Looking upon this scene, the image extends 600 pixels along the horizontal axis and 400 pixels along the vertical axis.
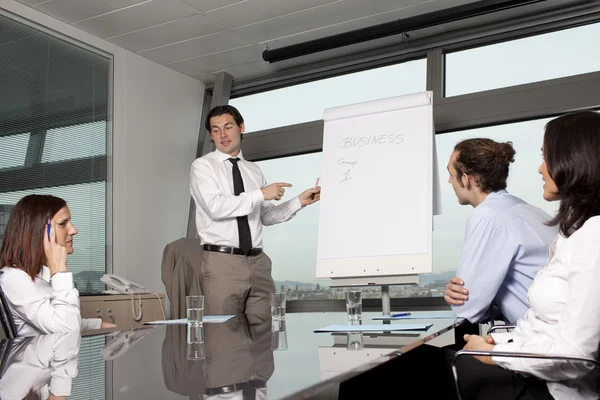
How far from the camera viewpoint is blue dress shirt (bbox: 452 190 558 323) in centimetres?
215

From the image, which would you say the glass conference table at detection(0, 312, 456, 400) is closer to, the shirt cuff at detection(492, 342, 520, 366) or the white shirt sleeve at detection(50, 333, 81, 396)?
the white shirt sleeve at detection(50, 333, 81, 396)

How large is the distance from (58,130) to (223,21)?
4.65 feet

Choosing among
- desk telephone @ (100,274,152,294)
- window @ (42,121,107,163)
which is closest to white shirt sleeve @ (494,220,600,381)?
desk telephone @ (100,274,152,294)

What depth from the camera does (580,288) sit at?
1.33 metres

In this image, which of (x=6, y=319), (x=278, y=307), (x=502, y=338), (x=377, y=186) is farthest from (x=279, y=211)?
(x=502, y=338)

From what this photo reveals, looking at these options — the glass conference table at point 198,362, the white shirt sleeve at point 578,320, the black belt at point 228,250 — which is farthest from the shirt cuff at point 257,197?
the white shirt sleeve at point 578,320

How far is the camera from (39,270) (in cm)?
230

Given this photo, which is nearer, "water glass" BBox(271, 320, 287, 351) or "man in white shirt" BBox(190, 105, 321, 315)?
"water glass" BBox(271, 320, 287, 351)

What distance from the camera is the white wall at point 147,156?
4785 millimetres

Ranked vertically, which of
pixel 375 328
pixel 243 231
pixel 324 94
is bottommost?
pixel 375 328

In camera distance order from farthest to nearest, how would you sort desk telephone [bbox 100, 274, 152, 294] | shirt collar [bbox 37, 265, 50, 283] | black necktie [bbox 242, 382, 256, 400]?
desk telephone [bbox 100, 274, 152, 294], shirt collar [bbox 37, 265, 50, 283], black necktie [bbox 242, 382, 256, 400]

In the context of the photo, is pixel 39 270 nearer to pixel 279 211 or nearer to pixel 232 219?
pixel 232 219

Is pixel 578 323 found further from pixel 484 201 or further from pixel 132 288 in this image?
pixel 132 288

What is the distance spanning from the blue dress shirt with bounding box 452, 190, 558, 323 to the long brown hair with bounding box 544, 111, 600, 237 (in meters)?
0.58
